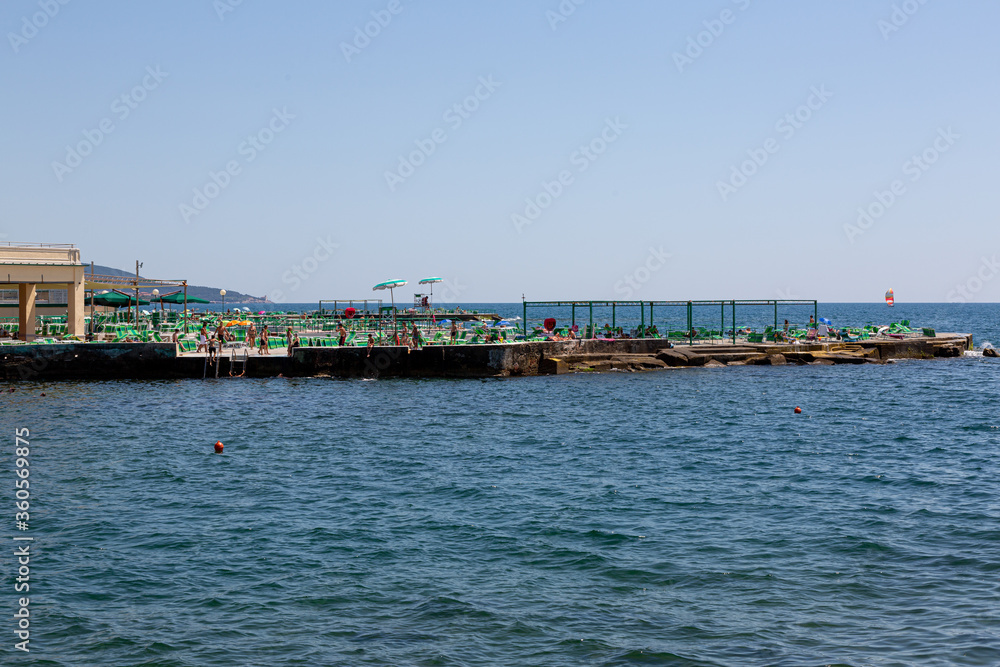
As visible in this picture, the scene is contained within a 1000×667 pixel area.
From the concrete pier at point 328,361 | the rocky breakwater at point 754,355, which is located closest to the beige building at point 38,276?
the concrete pier at point 328,361

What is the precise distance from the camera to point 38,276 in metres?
39.9

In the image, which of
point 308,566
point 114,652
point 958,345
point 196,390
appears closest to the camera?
point 114,652

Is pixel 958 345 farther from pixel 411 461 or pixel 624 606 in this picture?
pixel 624 606

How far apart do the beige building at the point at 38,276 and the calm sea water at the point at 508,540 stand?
45.7ft

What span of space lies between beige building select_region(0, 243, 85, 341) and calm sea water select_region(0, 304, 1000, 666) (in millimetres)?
13920

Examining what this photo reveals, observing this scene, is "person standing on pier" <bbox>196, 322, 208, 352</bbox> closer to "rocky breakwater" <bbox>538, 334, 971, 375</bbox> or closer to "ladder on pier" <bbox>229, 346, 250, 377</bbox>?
"ladder on pier" <bbox>229, 346, 250, 377</bbox>

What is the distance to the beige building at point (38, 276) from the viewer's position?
129 ft

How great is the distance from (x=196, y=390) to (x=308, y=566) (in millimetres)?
23858

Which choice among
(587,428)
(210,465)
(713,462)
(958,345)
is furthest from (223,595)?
(958,345)

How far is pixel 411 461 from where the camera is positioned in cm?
2105

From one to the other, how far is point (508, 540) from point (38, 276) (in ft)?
113

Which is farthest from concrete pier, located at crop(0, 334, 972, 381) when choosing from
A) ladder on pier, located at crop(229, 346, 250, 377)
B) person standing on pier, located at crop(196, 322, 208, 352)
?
person standing on pier, located at crop(196, 322, 208, 352)

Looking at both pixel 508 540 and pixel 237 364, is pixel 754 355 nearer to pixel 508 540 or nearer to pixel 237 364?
pixel 237 364

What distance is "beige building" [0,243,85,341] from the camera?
129 feet
